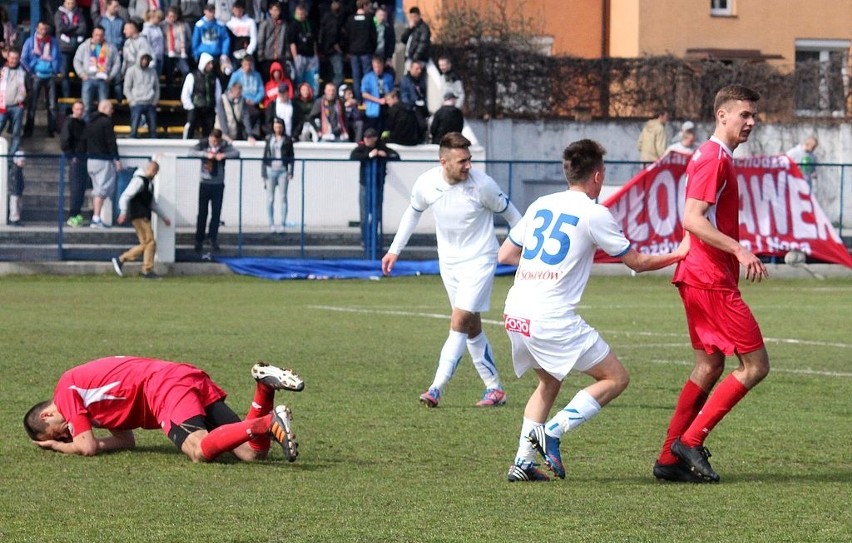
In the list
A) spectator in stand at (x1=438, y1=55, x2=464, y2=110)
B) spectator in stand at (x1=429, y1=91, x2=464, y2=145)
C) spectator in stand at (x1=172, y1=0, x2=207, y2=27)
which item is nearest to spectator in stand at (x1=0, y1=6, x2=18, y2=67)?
spectator in stand at (x1=172, y1=0, x2=207, y2=27)

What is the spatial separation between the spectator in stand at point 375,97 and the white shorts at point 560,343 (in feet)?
71.2

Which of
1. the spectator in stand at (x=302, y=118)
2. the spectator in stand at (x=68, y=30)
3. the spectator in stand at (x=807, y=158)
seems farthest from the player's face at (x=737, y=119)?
the spectator in stand at (x=68, y=30)

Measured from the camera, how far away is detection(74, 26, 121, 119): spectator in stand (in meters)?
27.8

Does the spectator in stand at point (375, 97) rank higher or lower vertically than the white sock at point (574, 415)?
higher

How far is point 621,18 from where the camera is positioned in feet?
132

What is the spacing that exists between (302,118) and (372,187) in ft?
9.89

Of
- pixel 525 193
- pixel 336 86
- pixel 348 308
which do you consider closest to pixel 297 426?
pixel 348 308

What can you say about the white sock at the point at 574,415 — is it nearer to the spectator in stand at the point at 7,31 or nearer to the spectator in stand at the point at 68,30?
the spectator in stand at the point at 68,30

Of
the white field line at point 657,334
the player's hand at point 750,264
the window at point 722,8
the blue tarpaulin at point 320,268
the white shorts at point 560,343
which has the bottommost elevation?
the white field line at point 657,334

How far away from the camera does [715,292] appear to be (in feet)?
26.1

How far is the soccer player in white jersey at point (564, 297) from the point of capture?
7887mm

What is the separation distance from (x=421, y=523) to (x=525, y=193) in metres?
21.8

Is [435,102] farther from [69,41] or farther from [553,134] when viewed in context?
[69,41]

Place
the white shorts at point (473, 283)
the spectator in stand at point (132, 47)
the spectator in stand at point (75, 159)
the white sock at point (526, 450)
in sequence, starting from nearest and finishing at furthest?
the white sock at point (526, 450) < the white shorts at point (473, 283) < the spectator in stand at point (75, 159) < the spectator in stand at point (132, 47)
